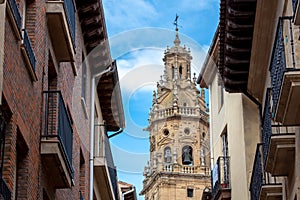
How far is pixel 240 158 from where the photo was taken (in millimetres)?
26484

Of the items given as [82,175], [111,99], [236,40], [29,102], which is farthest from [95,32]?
[29,102]

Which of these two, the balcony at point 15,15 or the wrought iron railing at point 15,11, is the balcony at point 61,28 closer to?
the balcony at point 15,15

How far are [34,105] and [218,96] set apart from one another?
14391mm

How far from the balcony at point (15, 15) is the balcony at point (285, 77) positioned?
4380 mm

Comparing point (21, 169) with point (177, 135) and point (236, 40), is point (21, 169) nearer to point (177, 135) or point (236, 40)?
point (236, 40)

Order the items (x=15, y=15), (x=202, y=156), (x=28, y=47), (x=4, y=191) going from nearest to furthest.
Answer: (x=4, y=191) → (x=15, y=15) → (x=28, y=47) → (x=202, y=156)

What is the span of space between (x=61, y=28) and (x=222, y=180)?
11552mm

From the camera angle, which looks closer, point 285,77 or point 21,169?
point 285,77

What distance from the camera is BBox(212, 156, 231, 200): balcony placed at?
92.7 ft

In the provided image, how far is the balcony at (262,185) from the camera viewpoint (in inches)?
785

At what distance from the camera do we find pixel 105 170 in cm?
2878

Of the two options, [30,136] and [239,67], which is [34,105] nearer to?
[30,136]

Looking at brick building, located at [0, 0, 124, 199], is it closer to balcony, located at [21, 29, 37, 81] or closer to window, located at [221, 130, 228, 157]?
balcony, located at [21, 29, 37, 81]

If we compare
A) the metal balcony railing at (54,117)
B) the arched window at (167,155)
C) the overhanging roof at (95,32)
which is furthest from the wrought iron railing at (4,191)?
the arched window at (167,155)
